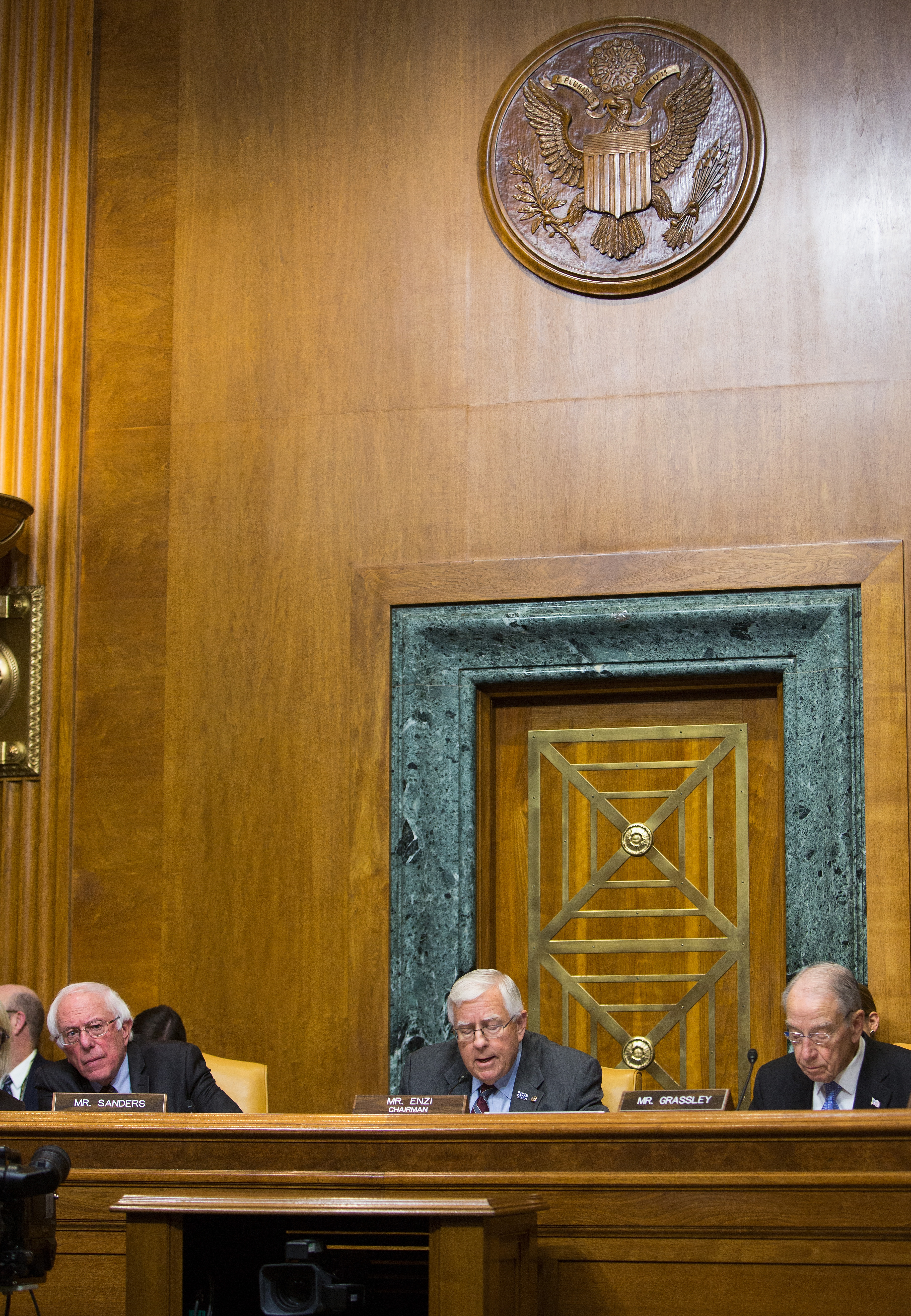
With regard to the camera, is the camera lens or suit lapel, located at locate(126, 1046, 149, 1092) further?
suit lapel, located at locate(126, 1046, 149, 1092)

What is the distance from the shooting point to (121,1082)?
4.37m

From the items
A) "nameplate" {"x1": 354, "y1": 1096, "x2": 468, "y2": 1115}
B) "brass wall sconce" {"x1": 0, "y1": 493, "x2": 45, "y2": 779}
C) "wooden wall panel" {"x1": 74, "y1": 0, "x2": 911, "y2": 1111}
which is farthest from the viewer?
"brass wall sconce" {"x1": 0, "y1": 493, "x2": 45, "y2": 779}

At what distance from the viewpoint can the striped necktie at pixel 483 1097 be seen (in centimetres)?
415

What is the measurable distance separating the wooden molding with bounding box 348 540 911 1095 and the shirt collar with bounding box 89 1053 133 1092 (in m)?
1.00

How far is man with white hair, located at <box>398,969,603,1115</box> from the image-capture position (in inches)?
160

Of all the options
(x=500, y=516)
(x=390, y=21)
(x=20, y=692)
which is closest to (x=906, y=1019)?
(x=500, y=516)

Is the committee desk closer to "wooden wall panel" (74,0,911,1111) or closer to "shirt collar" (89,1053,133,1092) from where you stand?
"shirt collar" (89,1053,133,1092)

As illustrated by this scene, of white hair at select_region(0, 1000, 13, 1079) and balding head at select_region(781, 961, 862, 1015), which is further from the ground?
balding head at select_region(781, 961, 862, 1015)

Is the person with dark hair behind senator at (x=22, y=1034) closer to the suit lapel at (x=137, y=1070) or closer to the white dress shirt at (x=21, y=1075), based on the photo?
the white dress shirt at (x=21, y=1075)

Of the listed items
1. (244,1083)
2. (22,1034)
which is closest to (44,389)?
(22,1034)

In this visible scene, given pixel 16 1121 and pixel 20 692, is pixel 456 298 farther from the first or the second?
pixel 16 1121

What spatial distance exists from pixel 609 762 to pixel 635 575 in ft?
2.10

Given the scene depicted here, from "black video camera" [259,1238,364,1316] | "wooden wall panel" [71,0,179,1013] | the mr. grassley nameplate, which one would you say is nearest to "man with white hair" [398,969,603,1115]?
"black video camera" [259,1238,364,1316]

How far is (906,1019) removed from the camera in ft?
15.9
